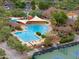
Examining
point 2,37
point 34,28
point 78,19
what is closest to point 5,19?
point 34,28

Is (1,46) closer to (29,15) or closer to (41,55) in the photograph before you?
(41,55)

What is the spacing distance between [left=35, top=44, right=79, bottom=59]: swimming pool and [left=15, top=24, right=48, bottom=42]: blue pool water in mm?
2396

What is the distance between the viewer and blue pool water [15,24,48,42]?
18516 mm

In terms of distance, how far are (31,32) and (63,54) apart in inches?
168

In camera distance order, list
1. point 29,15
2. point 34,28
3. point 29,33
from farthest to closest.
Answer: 1. point 29,15
2. point 34,28
3. point 29,33

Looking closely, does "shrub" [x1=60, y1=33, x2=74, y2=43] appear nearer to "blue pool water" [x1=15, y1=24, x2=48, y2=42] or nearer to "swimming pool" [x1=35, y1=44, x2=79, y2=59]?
"swimming pool" [x1=35, y1=44, x2=79, y2=59]

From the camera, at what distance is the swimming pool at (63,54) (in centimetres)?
1603

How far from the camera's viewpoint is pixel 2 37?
17516mm

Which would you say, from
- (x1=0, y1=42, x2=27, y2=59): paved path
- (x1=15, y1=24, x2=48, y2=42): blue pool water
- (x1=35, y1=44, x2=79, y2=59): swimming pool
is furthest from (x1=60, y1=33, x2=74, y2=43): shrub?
(x1=0, y1=42, x2=27, y2=59): paved path

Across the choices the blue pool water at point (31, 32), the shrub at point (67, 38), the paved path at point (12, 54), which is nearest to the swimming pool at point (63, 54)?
the shrub at point (67, 38)

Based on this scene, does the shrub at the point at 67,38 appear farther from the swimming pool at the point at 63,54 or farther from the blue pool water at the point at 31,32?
the blue pool water at the point at 31,32

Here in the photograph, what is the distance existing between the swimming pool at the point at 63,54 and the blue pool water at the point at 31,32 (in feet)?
7.86

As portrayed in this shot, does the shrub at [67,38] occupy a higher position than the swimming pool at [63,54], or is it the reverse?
the shrub at [67,38]

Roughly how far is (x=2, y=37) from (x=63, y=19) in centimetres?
569
